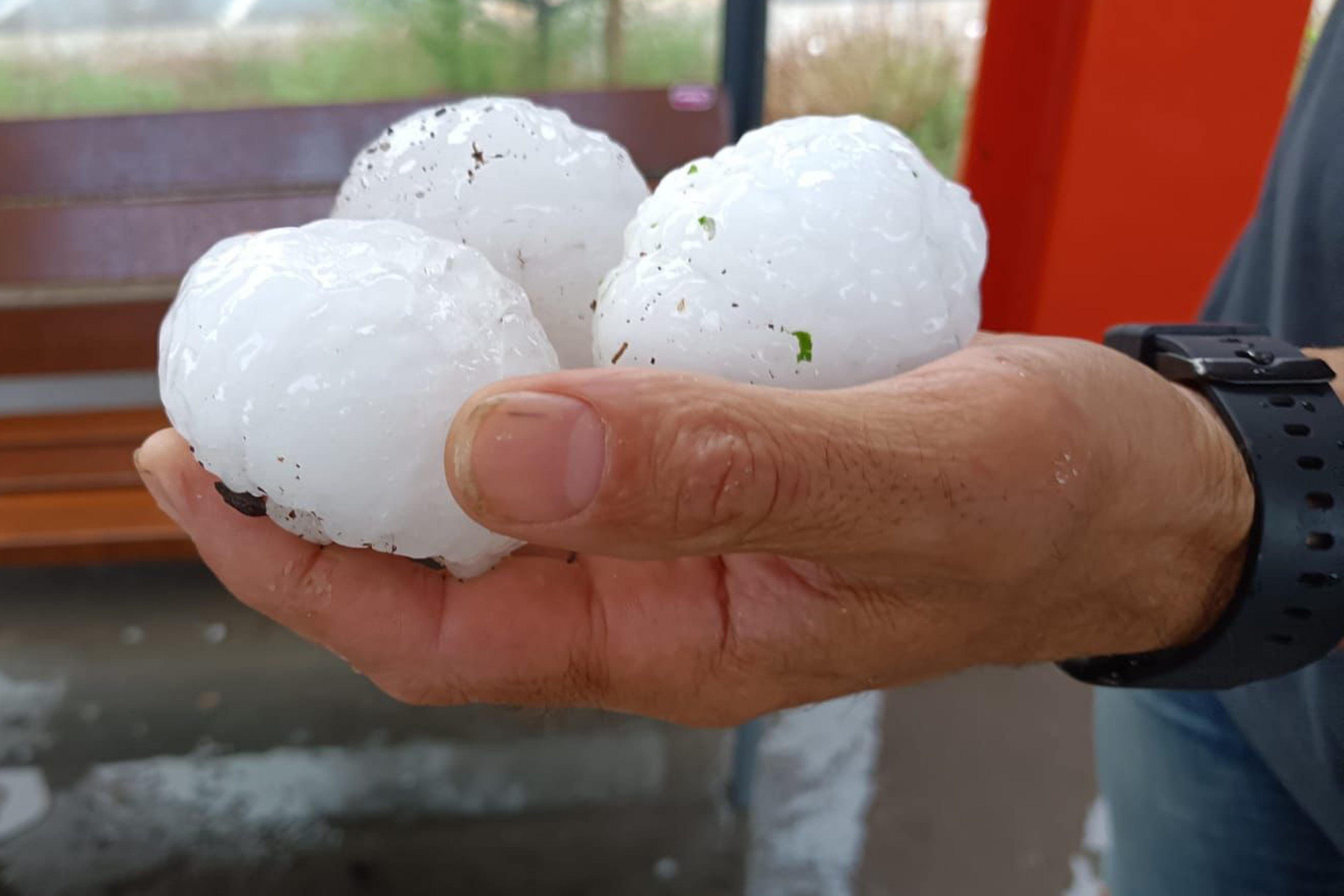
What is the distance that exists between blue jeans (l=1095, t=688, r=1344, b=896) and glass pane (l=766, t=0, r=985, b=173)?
144 centimetres

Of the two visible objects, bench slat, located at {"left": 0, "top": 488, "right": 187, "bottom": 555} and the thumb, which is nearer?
the thumb

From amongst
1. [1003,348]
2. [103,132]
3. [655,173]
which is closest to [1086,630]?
[1003,348]

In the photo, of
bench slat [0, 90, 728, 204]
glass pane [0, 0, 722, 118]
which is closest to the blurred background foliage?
glass pane [0, 0, 722, 118]

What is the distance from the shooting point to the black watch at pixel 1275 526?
21.9 inches

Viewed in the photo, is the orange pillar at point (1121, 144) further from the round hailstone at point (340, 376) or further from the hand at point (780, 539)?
the round hailstone at point (340, 376)

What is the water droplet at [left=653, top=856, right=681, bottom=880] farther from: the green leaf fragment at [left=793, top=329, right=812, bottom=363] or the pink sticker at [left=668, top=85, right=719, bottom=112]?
the pink sticker at [left=668, top=85, right=719, bottom=112]

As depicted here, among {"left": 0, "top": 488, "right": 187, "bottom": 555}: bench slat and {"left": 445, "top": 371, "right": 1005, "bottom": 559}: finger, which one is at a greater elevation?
{"left": 445, "top": 371, "right": 1005, "bottom": 559}: finger

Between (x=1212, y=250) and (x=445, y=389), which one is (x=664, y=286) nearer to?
(x=445, y=389)

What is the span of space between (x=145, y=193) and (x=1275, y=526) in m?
1.58

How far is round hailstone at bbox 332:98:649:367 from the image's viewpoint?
703mm

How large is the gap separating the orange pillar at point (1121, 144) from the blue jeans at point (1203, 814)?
4.03ft

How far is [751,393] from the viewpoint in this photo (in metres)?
0.43

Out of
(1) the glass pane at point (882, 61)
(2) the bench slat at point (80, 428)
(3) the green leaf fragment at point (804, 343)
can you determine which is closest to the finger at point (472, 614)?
(3) the green leaf fragment at point (804, 343)

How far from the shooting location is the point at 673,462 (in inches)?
16.0
